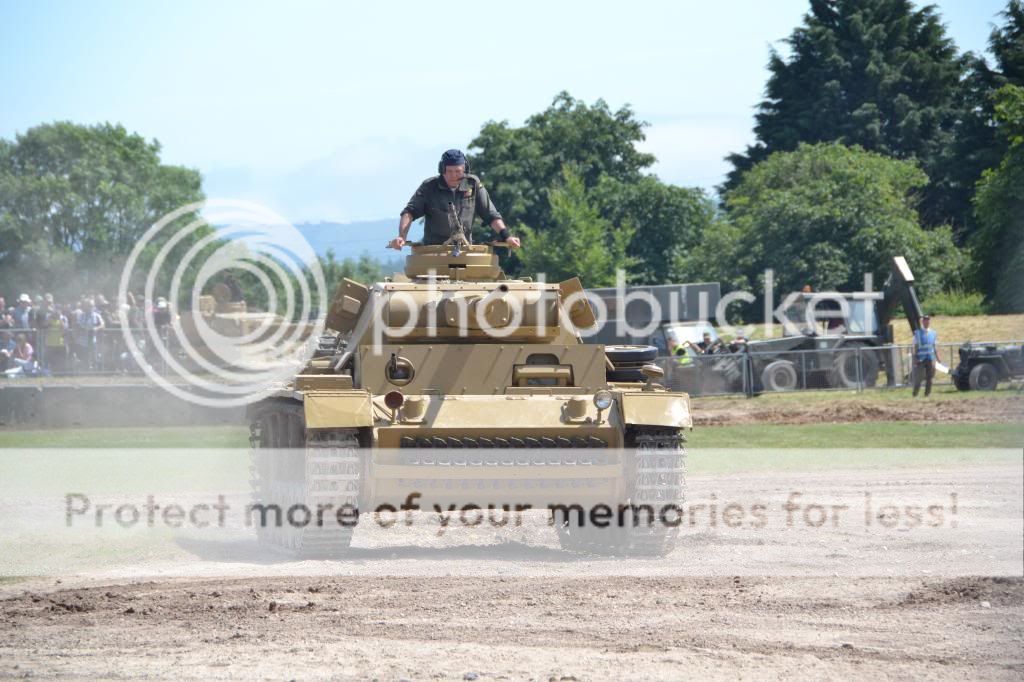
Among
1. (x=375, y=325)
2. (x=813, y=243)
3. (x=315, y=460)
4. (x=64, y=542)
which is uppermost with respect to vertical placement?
(x=813, y=243)

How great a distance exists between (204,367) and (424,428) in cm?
2423

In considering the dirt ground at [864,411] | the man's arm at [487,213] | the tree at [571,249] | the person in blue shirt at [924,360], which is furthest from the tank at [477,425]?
the tree at [571,249]

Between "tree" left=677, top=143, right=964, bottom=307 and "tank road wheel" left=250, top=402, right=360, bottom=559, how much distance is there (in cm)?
4211

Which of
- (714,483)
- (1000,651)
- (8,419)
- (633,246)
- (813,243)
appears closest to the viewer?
(1000,651)

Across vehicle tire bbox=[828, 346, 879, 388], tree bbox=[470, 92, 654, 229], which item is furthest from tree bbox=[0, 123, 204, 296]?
vehicle tire bbox=[828, 346, 879, 388]

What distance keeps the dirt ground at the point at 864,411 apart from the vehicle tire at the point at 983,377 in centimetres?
130

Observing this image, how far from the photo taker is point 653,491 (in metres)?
12.2

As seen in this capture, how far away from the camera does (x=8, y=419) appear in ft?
97.9

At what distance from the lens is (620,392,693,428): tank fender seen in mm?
11961

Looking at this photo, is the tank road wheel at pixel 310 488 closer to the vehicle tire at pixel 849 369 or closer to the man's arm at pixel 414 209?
the man's arm at pixel 414 209

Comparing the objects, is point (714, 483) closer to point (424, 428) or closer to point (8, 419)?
point (424, 428)

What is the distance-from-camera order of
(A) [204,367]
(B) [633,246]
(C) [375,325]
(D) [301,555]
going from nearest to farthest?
(D) [301,555] → (C) [375,325] → (A) [204,367] → (B) [633,246]

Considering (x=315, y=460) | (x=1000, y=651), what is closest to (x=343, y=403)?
(x=315, y=460)

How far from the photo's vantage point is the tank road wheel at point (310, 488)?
1176 centimetres
